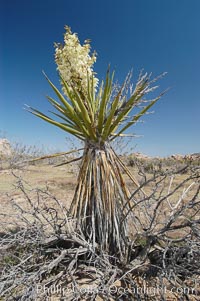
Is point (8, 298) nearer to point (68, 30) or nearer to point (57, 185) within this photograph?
point (68, 30)

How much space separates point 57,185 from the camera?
741 centimetres

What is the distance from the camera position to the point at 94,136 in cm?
248

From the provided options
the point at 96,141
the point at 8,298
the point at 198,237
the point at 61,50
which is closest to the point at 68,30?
the point at 61,50

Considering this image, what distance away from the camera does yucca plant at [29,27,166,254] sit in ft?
7.89

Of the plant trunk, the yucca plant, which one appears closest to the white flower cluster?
the yucca plant

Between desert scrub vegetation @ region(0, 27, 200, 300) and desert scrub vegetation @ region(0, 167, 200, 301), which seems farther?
desert scrub vegetation @ region(0, 27, 200, 300)

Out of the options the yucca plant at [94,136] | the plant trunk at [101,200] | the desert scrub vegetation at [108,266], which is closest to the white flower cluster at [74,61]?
the yucca plant at [94,136]

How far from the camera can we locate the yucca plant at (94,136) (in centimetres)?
241

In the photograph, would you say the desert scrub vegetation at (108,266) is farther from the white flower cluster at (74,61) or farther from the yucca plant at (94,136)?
the white flower cluster at (74,61)

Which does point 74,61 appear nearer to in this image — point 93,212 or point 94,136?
point 94,136

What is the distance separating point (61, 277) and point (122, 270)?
511mm

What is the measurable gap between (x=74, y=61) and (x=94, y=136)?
2.28ft

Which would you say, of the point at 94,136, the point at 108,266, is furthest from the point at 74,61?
the point at 108,266

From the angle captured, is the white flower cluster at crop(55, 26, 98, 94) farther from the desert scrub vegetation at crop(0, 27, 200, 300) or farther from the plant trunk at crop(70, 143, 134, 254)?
the plant trunk at crop(70, 143, 134, 254)
